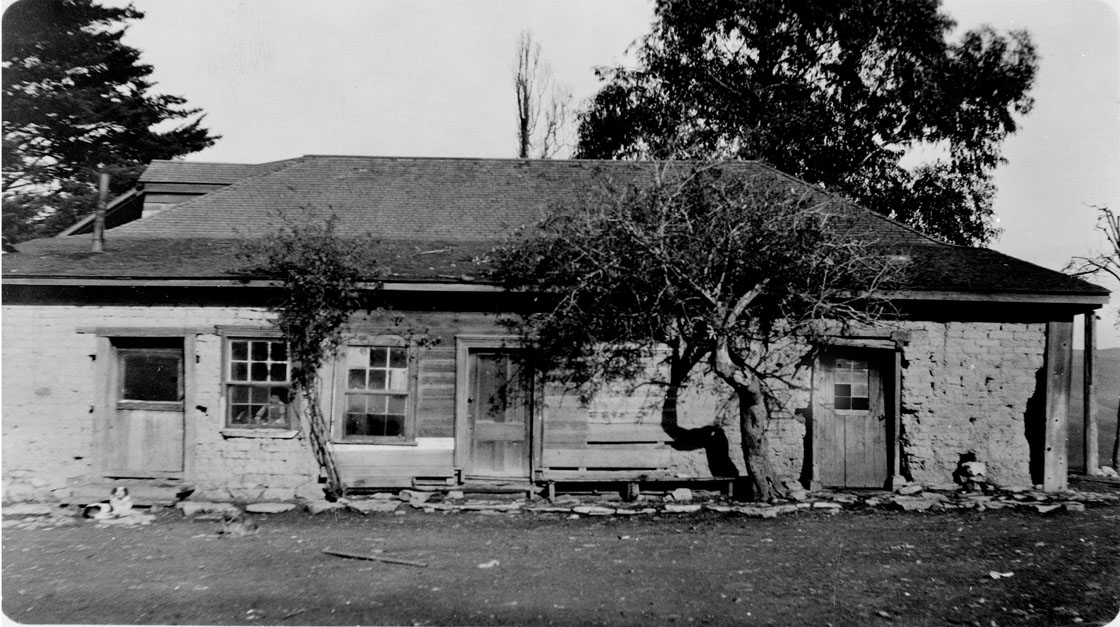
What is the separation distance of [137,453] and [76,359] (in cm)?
148

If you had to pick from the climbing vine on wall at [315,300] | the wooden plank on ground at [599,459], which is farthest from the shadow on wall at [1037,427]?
the climbing vine on wall at [315,300]

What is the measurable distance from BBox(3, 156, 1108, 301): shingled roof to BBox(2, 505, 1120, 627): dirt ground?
317 centimetres

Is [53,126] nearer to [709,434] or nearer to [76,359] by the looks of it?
[76,359]

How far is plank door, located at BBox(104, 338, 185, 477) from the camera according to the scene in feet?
29.9

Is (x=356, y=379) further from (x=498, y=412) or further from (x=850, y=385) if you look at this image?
(x=850, y=385)

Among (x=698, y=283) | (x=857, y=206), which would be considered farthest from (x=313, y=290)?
(x=857, y=206)

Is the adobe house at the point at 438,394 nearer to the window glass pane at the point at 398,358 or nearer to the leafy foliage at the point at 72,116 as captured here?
the window glass pane at the point at 398,358

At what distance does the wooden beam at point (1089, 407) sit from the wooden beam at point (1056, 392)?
3247 millimetres

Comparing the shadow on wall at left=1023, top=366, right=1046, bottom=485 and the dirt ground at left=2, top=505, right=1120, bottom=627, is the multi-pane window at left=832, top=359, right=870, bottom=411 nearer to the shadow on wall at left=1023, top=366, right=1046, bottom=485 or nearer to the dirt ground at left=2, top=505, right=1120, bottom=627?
the dirt ground at left=2, top=505, right=1120, bottom=627

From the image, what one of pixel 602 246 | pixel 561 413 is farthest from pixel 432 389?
pixel 602 246

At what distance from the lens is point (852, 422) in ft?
30.8

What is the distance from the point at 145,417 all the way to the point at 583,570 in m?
6.61

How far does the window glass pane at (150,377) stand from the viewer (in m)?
9.15

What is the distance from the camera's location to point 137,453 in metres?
9.13
